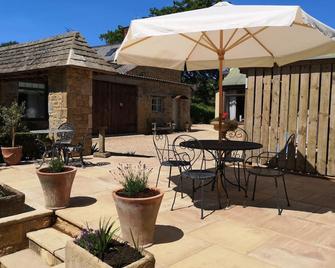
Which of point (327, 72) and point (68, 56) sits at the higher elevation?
point (68, 56)

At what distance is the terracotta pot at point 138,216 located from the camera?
2.96 meters

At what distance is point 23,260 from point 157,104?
659 inches

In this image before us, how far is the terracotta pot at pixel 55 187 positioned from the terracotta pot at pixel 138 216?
1.25m

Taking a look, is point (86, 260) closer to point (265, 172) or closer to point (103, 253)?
point (103, 253)

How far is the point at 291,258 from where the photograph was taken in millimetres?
2879

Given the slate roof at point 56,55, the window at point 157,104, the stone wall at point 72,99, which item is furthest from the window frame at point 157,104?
the stone wall at point 72,99

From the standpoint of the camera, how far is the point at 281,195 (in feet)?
16.2

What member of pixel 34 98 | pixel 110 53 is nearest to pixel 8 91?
pixel 34 98

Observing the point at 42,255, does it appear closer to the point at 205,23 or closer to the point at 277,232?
the point at 277,232

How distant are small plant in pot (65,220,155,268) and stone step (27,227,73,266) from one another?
0.86 m

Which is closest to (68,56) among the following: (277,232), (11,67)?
(11,67)

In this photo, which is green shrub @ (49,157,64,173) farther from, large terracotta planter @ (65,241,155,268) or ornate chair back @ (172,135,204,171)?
large terracotta planter @ (65,241,155,268)

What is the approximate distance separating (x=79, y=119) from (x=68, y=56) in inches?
63.6

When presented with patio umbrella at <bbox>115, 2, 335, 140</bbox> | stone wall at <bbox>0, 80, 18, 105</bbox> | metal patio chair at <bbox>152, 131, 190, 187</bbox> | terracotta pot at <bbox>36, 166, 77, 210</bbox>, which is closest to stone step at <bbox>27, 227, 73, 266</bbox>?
terracotta pot at <bbox>36, 166, 77, 210</bbox>
